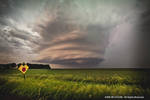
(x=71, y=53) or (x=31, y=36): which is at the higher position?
(x=31, y=36)

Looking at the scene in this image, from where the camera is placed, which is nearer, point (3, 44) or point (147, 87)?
point (147, 87)

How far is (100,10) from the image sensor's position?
2.00 meters

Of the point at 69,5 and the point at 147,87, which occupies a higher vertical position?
the point at 69,5

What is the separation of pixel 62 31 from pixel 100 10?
87cm

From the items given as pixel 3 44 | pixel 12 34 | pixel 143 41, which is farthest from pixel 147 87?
pixel 3 44

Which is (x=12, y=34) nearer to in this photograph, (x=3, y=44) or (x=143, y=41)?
(x=3, y=44)

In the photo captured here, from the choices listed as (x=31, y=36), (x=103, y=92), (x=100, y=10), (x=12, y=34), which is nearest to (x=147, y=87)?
(x=103, y=92)

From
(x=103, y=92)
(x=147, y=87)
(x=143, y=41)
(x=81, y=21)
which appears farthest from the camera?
(x=81, y=21)

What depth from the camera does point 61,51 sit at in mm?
2109

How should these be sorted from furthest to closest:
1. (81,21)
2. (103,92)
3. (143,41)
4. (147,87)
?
1. (81,21)
2. (143,41)
3. (147,87)
4. (103,92)

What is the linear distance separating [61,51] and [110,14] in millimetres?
1227

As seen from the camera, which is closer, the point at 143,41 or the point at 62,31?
the point at 143,41

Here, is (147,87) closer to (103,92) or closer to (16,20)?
(103,92)

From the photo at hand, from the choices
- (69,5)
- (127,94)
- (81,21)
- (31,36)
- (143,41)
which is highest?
(69,5)
